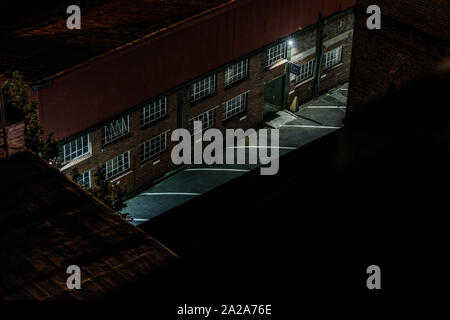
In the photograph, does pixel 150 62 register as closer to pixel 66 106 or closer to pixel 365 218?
pixel 66 106

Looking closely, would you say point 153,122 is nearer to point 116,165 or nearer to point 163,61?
point 116,165

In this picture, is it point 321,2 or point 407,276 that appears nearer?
point 407,276

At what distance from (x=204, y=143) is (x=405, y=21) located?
11.8 m

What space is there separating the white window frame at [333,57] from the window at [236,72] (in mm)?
6206

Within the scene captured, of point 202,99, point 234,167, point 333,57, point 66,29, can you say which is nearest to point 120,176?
point 202,99

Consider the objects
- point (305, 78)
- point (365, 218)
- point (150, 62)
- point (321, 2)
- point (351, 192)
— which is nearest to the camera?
point (365, 218)

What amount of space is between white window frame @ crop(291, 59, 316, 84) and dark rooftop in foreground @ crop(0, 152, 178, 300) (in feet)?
70.5

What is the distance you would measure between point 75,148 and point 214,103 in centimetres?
773

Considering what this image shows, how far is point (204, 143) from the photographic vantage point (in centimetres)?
3969

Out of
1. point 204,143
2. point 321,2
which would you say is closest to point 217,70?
point 204,143

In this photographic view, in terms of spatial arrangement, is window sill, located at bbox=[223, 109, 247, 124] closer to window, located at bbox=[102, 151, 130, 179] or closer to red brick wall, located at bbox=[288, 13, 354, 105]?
red brick wall, located at bbox=[288, 13, 354, 105]

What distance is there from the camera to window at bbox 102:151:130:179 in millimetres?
35625

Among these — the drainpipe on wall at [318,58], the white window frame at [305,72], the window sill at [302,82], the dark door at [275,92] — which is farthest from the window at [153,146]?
the drainpipe on wall at [318,58]
